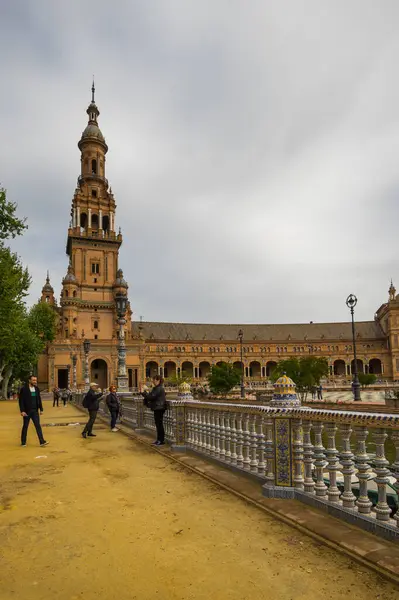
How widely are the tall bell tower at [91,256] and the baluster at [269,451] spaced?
61.0m

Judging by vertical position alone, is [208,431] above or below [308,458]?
below

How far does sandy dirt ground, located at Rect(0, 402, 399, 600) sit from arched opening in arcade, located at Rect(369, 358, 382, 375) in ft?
307

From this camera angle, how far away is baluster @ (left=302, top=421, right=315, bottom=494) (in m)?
5.18

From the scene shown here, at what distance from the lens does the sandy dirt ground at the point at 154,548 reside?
3174mm

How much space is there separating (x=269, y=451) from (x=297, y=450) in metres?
0.48

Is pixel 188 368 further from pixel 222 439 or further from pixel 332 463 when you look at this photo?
pixel 332 463

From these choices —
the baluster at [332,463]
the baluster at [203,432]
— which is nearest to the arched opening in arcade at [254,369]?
the baluster at [203,432]

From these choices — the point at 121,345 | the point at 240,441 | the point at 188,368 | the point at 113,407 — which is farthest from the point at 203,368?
the point at 240,441

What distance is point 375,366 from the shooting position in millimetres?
91375

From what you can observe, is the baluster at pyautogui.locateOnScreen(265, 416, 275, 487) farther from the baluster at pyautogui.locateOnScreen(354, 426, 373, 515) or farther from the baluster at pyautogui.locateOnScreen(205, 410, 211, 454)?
the baluster at pyautogui.locateOnScreen(205, 410, 211, 454)

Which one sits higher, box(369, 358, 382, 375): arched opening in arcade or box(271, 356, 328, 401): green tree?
box(271, 356, 328, 401): green tree

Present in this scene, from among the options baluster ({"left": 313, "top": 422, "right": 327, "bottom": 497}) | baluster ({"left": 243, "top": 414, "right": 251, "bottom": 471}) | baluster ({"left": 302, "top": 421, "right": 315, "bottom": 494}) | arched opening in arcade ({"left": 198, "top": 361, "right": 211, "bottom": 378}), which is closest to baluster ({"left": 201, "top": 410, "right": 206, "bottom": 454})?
baluster ({"left": 243, "top": 414, "right": 251, "bottom": 471})

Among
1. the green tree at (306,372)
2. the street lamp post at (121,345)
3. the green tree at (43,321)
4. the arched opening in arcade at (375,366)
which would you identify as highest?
the green tree at (43,321)

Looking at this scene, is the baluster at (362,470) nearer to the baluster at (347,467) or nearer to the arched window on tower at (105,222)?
the baluster at (347,467)
